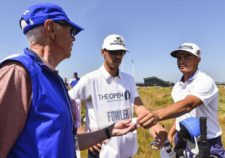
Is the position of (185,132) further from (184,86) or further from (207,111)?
(184,86)

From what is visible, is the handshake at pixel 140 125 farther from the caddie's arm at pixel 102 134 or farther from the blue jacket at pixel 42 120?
the blue jacket at pixel 42 120

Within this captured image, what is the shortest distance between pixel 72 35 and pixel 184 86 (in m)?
2.89

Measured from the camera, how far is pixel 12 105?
6.90ft

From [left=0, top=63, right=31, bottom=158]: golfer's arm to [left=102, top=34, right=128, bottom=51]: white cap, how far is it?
2.74 m

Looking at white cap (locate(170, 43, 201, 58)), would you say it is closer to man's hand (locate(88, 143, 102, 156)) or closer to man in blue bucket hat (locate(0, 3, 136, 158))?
man's hand (locate(88, 143, 102, 156))

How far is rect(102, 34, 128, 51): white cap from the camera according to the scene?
4.80m

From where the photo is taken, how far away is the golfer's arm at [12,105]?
82.2 inches

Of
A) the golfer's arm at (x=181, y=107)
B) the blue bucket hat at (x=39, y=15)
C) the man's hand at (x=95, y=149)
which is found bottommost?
the man's hand at (x=95, y=149)

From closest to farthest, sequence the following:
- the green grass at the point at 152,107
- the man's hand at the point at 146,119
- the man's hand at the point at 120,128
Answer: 1. the man's hand at the point at 120,128
2. the man's hand at the point at 146,119
3. the green grass at the point at 152,107

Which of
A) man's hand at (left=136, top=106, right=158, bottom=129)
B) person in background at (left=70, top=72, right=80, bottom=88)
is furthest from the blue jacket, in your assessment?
person in background at (left=70, top=72, right=80, bottom=88)

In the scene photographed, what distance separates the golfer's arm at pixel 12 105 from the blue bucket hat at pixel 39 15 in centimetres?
41

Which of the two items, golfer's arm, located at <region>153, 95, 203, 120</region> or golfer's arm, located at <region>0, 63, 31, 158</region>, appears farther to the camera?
golfer's arm, located at <region>153, 95, 203, 120</region>

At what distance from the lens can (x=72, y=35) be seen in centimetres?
269

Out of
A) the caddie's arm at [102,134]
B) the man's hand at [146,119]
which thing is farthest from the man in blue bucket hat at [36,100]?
the man's hand at [146,119]
